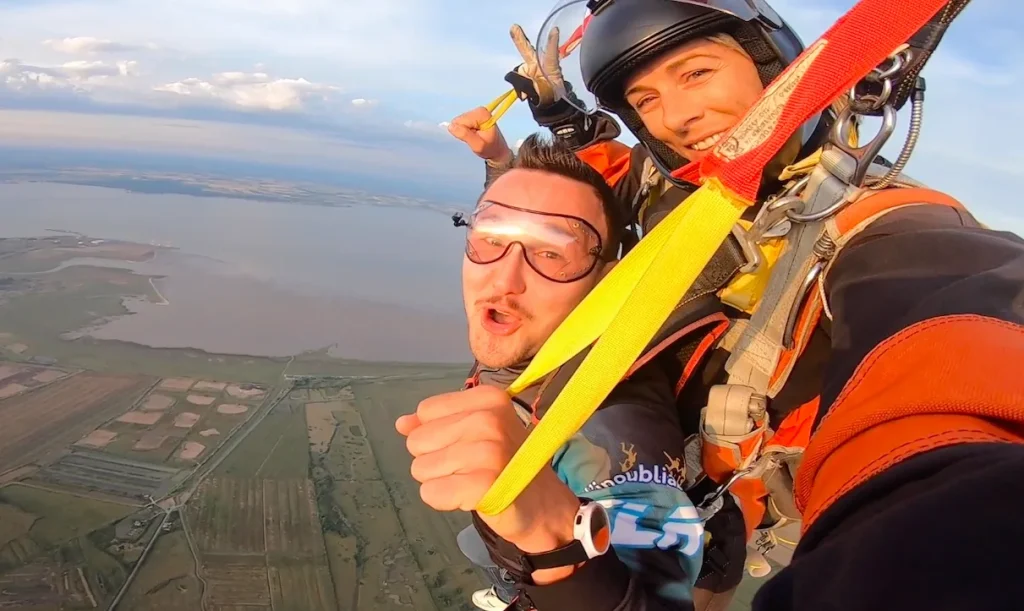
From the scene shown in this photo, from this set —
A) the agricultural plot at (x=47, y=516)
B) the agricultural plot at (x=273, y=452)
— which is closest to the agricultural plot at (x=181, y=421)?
the agricultural plot at (x=273, y=452)

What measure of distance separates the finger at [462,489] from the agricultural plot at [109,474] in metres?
16.6

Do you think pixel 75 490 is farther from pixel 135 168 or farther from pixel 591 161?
pixel 135 168

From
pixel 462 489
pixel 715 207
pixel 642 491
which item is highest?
pixel 715 207

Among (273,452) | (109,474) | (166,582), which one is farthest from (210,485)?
(166,582)

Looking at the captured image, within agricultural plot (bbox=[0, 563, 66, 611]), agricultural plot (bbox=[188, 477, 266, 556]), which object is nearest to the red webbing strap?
agricultural plot (bbox=[188, 477, 266, 556])

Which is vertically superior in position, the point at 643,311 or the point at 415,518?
the point at 643,311

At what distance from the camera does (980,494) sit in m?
0.39

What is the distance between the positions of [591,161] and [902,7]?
1.48 meters

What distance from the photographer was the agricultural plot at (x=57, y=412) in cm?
1551

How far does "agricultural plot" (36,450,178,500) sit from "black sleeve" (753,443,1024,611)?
1697 cm

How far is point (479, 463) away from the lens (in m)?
0.66

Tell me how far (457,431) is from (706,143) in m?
1.00

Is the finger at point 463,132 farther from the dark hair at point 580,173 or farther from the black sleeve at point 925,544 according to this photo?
the black sleeve at point 925,544

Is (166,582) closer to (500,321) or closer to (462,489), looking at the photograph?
(500,321)
